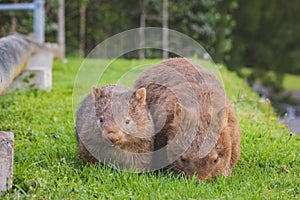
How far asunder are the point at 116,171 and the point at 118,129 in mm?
412

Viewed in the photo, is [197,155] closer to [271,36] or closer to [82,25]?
[82,25]

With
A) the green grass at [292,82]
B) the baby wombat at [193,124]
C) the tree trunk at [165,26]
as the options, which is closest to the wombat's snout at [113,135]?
the baby wombat at [193,124]

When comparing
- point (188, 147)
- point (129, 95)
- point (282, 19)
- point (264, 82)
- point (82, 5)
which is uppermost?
point (129, 95)

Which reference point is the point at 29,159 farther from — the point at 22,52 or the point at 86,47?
the point at 86,47

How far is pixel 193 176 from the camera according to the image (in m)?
3.68

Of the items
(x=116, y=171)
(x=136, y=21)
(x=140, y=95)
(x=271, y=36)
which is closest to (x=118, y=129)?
(x=140, y=95)

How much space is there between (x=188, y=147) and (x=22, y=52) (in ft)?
10.9

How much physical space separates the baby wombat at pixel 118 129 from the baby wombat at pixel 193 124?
0.13 m

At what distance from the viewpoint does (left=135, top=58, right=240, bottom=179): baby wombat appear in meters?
3.73

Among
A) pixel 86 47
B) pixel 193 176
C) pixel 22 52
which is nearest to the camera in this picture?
pixel 193 176

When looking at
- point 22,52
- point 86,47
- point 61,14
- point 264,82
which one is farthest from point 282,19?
point 22,52

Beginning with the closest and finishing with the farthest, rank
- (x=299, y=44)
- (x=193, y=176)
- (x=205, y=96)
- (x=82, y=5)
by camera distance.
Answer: (x=193, y=176) → (x=205, y=96) → (x=82, y=5) → (x=299, y=44)

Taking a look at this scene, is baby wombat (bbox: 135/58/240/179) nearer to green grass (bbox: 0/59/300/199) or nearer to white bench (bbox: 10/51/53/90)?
green grass (bbox: 0/59/300/199)

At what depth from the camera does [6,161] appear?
3473 mm
